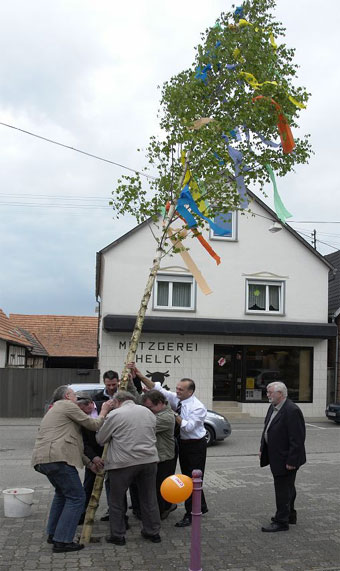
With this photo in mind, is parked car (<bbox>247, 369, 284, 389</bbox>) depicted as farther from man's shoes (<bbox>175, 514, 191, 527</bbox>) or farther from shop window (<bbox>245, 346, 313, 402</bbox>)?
man's shoes (<bbox>175, 514, 191, 527</bbox>)

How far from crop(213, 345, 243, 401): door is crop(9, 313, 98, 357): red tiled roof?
1201 centimetres

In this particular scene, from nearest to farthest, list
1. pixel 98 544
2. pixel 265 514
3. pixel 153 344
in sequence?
pixel 98 544 < pixel 265 514 < pixel 153 344

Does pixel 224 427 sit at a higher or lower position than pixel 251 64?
lower

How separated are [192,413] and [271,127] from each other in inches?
168

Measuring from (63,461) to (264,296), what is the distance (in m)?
18.4

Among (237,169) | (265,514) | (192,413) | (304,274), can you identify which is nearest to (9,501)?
(192,413)

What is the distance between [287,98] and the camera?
8.56 metres

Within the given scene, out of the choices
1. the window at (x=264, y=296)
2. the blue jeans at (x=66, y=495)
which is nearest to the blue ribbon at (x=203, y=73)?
the blue jeans at (x=66, y=495)

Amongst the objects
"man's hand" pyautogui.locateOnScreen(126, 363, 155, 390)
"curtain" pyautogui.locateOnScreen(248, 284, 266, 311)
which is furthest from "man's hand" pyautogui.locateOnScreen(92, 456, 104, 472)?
"curtain" pyautogui.locateOnScreen(248, 284, 266, 311)

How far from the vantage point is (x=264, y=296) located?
23.9 metres

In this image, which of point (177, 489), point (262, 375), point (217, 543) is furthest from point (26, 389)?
point (177, 489)

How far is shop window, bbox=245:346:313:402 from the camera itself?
23547 mm

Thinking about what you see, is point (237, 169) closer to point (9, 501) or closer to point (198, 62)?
point (198, 62)

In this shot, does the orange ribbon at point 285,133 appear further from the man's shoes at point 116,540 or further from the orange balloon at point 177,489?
the man's shoes at point 116,540
